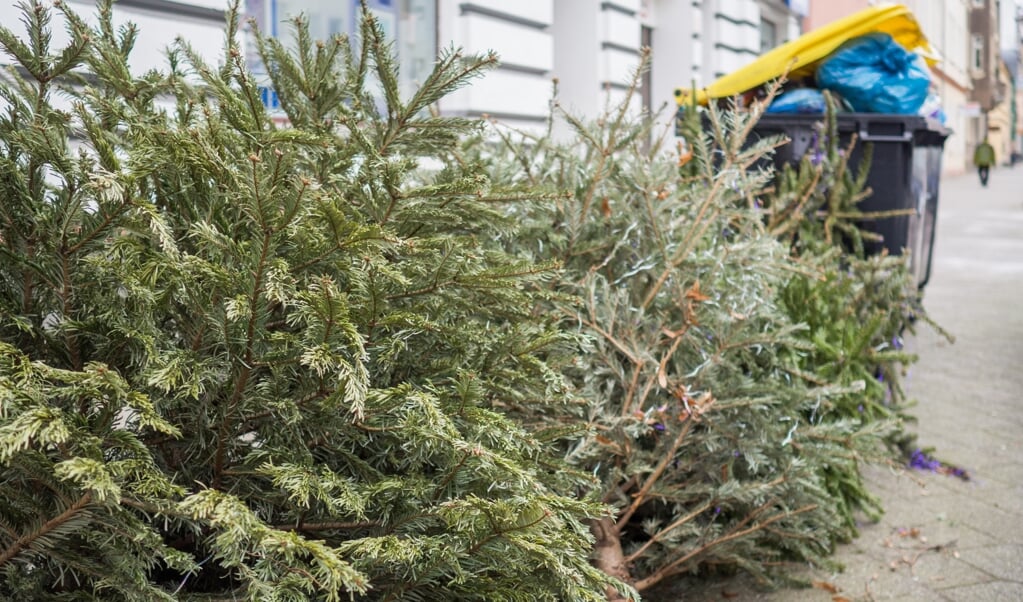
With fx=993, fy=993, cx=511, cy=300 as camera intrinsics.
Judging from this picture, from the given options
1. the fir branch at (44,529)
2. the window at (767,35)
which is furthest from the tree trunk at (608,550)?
the window at (767,35)

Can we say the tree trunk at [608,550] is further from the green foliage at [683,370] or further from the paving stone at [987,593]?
the paving stone at [987,593]

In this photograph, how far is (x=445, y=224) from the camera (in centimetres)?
177

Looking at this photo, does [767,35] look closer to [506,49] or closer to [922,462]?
[506,49]

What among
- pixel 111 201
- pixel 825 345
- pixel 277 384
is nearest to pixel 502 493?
pixel 277 384

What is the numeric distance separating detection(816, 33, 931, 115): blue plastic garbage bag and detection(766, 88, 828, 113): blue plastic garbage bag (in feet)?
0.42

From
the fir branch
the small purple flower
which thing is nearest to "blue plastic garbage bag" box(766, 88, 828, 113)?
the small purple flower

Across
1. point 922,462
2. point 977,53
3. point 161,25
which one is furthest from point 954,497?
point 977,53

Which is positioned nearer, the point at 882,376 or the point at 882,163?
the point at 882,376

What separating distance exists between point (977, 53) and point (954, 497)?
191ft

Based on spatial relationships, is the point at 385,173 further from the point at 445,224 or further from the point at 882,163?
the point at 882,163

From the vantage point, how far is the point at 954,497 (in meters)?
3.56

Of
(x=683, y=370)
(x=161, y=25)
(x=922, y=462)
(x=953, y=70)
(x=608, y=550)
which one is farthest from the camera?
(x=953, y=70)

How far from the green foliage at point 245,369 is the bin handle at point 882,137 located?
12.1 feet

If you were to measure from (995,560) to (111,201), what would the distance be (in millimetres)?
2747
